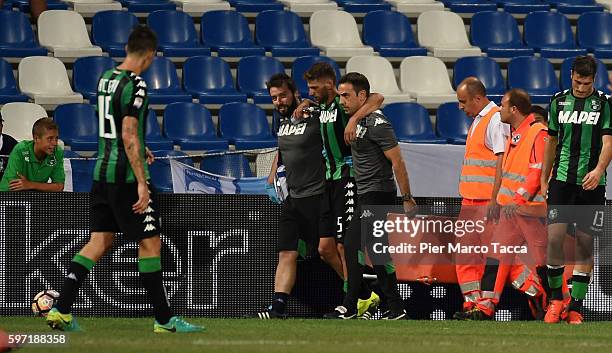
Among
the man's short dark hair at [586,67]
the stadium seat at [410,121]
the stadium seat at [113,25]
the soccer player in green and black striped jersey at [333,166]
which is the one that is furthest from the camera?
the stadium seat at [113,25]

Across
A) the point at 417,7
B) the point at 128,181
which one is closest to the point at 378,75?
the point at 417,7

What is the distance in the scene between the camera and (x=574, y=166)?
10398 millimetres

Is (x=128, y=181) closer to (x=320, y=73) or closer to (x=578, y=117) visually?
(x=320, y=73)

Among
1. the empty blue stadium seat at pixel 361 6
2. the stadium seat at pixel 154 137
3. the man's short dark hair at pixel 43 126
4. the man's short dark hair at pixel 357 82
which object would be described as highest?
the empty blue stadium seat at pixel 361 6

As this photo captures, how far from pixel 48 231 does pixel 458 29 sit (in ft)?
28.9

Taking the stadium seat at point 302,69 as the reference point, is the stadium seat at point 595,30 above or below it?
above

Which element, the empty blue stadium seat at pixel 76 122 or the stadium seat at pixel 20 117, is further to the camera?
the empty blue stadium seat at pixel 76 122

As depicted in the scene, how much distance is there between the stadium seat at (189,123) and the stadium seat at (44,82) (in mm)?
1175

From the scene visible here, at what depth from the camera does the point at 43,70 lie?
16156 mm

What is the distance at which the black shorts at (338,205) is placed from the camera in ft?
35.2

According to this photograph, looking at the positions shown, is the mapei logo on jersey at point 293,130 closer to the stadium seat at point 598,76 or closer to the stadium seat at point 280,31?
the stadium seat at point 280,31

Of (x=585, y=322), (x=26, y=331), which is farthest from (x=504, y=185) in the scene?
(x=26, y=331)

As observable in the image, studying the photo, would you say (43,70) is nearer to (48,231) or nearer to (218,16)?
(218,16)

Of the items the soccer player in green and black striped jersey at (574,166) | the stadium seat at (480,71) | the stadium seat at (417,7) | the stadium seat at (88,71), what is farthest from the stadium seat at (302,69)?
the soccer player in green and black striped jersey at (574,166)
